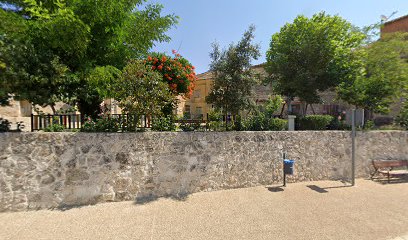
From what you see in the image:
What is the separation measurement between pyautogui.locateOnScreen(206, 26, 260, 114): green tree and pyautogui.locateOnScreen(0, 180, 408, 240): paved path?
3.17 metres

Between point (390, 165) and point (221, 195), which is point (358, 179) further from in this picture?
point (221, 195)

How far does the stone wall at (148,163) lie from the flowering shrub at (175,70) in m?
3.24

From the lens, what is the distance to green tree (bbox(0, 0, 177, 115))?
16.2 ft

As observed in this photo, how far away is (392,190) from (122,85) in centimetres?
917

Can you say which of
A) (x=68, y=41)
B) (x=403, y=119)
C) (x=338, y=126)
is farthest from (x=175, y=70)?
(x=403, y=119)

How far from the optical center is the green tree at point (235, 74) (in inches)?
273

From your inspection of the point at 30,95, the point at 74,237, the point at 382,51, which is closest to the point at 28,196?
the point at 74,237

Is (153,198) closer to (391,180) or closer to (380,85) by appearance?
(391,180)

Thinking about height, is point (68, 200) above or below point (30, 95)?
below

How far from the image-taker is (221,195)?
19.3ft

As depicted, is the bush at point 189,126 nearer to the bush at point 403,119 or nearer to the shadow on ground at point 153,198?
the shadow on ground at point 153,198

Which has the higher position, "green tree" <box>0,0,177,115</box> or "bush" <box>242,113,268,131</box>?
"green tree" <box>0,0,177,115</box>

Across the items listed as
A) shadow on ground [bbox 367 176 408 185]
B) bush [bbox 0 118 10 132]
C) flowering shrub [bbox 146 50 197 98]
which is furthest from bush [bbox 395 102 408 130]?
bush [bbox 0 118 10 132]

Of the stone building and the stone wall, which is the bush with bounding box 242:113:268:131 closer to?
the stone wall
